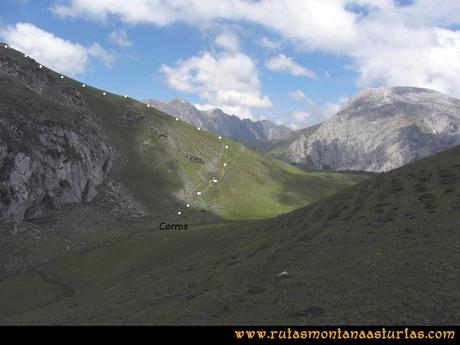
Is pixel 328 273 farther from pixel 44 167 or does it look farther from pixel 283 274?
pixel 44 167

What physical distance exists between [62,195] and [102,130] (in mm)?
62585

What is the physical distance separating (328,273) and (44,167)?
126 m

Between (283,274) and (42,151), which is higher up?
(42,151)

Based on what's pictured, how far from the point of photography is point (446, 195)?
50.7 meters

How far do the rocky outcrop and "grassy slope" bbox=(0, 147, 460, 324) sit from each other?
50553 mm

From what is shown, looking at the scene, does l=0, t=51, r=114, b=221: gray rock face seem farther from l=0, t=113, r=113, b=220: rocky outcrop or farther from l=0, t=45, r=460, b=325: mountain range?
l=0, t=45, r=460, b=325: mountain range

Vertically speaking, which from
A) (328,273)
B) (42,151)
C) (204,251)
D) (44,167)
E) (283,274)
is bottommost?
(204,251)

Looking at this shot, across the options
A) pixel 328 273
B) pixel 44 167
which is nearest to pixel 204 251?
pixel 328 273

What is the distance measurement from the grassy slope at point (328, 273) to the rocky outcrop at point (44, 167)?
5055 cm

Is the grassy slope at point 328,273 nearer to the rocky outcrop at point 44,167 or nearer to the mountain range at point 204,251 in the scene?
the mountain range at point 204,251

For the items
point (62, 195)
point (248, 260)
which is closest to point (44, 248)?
point (62, 195)

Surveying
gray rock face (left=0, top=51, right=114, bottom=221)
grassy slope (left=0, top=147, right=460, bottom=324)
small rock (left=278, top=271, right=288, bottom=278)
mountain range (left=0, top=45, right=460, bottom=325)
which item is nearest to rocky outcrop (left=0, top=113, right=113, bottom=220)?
gray rock face (left=0, top=51, right=114, bottom=221)

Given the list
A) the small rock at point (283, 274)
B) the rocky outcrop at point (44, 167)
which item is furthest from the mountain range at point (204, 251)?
the small rock at point (283, 274)

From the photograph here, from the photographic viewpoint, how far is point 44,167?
14050 cm
